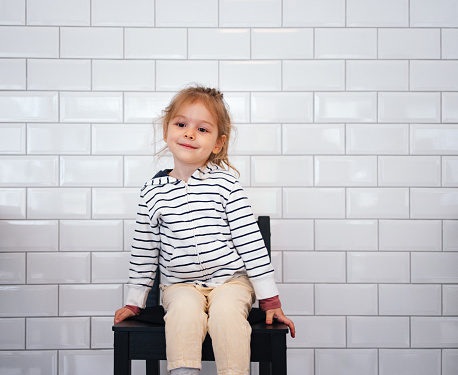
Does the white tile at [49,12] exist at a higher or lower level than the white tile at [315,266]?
higher

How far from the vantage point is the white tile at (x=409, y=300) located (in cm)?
155

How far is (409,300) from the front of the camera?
1.55m

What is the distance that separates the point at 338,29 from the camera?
61.4 inches

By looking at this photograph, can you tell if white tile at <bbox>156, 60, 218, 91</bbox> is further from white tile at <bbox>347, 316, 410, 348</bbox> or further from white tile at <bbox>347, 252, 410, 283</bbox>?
white tile at <bbox>347, 316, 410, 348</bbox>

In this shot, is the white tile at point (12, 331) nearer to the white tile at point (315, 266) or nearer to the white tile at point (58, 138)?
the white tile at point (58, 138)

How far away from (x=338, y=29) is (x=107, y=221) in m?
1.00

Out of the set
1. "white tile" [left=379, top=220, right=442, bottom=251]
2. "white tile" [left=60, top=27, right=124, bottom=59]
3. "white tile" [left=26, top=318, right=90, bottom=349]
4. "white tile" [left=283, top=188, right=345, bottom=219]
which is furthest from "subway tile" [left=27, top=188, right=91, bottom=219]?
"white tile" [left=379, top=220, right=442, bottom=251]

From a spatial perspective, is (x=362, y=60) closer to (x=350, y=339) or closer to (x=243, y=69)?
(x=243, y=69)

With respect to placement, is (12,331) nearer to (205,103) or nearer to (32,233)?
(32,233)

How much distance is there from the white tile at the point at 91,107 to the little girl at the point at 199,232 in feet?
1.04

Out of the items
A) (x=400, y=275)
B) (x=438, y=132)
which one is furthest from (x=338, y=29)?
(x=400, y=275)

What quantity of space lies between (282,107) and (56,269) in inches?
36.1

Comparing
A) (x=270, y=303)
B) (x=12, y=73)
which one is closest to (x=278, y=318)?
(x=270, y=303)

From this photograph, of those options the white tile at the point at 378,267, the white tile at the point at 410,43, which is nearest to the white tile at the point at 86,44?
the white tile at the point at 410,43
